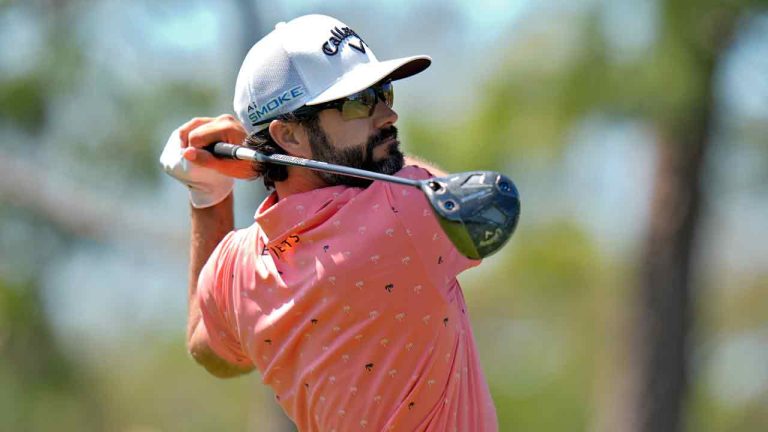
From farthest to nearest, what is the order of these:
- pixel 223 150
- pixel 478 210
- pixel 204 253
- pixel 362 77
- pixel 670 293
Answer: pixel 670 293
pixel 204 253
pixel 223 150
pixel 362 77
pixel 478 210

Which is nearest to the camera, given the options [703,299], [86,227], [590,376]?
[703,299]

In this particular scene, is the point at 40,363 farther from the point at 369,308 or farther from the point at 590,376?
the point at 369,308

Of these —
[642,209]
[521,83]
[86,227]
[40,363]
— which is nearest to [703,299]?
[642,209]

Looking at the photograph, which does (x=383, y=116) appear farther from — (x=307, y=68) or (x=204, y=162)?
(x=204, y=162)

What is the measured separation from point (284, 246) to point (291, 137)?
23 centimetres

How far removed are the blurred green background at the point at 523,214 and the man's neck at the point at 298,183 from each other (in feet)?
18.1

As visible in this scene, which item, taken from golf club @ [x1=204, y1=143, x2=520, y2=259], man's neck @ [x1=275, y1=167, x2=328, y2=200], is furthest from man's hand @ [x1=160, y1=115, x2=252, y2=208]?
golf club @ [x1=204, y1=143, x2=520, y2=259]

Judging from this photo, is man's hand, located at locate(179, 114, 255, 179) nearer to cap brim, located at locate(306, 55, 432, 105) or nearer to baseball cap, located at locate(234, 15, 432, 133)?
baseball cap, located at locate(234, 15, 432, 133)

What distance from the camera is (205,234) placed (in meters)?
3.24

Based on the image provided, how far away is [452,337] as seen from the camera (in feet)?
8.96

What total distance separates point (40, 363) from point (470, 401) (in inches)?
461

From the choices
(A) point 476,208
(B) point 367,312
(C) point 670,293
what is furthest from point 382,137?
(C) point 670,293

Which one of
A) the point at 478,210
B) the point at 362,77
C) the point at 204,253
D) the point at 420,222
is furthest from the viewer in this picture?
the point at 204,253

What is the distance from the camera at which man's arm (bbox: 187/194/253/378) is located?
319 centimetres
